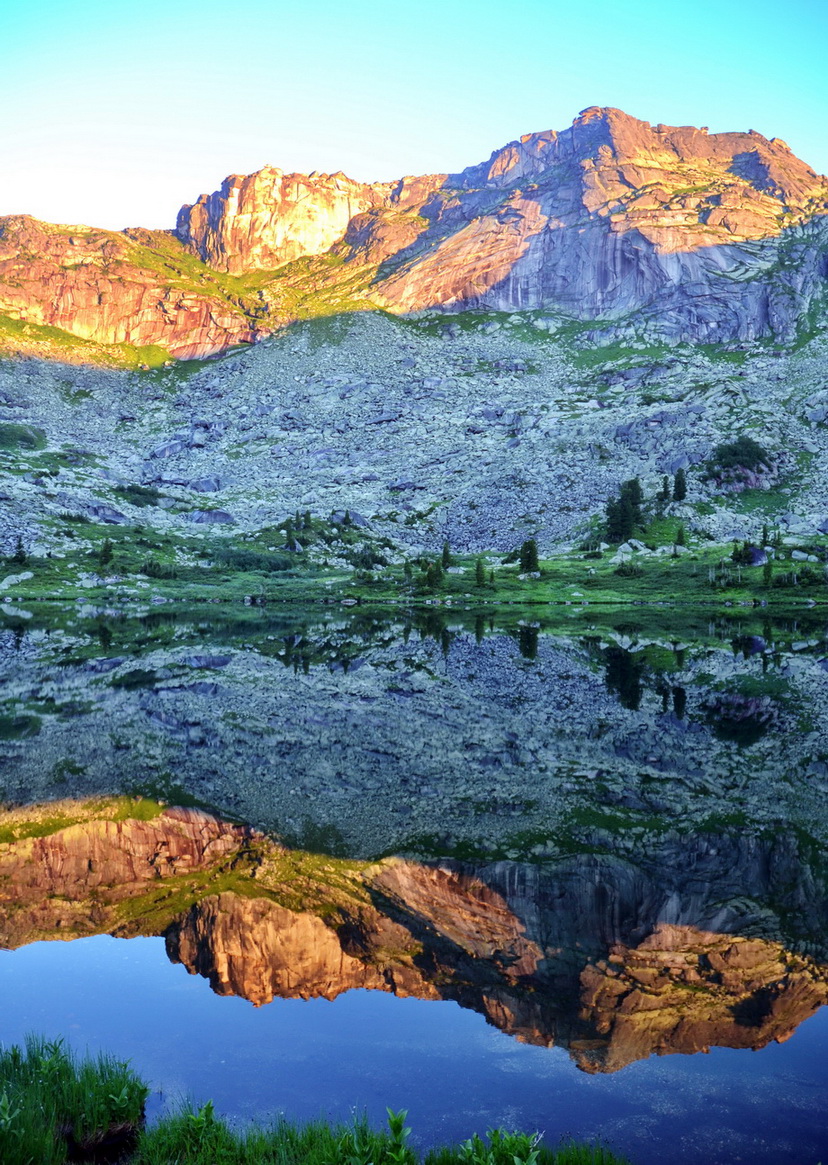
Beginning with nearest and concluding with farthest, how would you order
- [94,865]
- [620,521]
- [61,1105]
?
[61,1105] < [94,865] < [620,521]

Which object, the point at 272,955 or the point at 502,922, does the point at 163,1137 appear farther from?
the point at 502,922

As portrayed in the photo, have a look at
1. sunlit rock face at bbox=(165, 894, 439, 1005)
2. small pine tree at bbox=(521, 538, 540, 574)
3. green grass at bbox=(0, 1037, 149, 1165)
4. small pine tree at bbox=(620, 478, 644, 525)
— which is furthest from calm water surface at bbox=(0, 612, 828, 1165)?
small pine tree at bbox=(620, 478, 644, 525)

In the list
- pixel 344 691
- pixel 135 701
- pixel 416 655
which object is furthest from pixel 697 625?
pixel 135 701

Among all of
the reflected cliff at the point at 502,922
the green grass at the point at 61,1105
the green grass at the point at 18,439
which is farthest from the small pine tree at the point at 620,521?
the green grass at the point at 61,1105

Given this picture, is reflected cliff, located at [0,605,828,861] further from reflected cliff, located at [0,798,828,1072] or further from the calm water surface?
reflected cliff, located at [0,798,828,1072]

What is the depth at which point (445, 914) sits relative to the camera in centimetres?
1595

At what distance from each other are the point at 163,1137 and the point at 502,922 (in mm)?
7865

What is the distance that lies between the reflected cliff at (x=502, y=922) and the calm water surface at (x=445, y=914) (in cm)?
7

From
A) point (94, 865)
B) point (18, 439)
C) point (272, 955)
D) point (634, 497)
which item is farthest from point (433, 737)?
point (18, 439)

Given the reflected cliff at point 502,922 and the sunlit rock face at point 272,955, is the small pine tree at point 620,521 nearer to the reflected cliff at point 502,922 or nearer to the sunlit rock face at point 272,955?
the reflected cliff at point 502,922

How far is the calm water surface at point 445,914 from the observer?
10672 millimetres

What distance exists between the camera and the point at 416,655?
197 feet

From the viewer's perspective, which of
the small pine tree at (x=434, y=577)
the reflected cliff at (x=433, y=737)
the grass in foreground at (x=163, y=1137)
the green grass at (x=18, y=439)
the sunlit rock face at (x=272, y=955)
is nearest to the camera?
the grass in foreground at (x=163, y=1137)

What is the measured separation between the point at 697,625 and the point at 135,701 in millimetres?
67900
